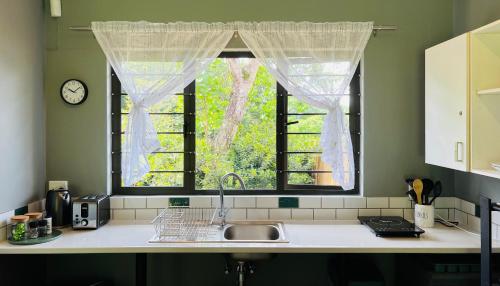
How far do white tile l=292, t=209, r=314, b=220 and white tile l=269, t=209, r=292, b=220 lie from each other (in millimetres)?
36

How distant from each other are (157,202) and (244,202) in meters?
0.62

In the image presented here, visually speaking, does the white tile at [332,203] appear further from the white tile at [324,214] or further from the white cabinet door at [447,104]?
the white cabinet door at [447,104]

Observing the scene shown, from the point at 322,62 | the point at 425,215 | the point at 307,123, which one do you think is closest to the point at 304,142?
the point at 307,123

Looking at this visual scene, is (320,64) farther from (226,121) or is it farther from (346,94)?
(226,121)

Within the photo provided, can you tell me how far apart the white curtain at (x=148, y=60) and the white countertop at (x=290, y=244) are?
0.46 m

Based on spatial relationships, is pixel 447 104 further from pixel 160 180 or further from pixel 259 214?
pixel 160 180

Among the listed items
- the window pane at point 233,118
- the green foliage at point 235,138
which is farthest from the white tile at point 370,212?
the window pane at point 233,118

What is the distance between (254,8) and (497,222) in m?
2.03

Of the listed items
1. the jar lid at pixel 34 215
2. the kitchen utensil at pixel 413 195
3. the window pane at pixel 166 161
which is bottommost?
the jar lid at pixel 34 215

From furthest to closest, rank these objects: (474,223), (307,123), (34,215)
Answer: (307,123) → (474,223) → (34,215)

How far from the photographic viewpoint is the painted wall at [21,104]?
6.61 ft

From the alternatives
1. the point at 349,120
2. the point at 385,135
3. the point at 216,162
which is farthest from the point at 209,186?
the point at 385,135

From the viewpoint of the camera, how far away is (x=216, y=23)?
2361 millimetres

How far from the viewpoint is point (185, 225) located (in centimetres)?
226
